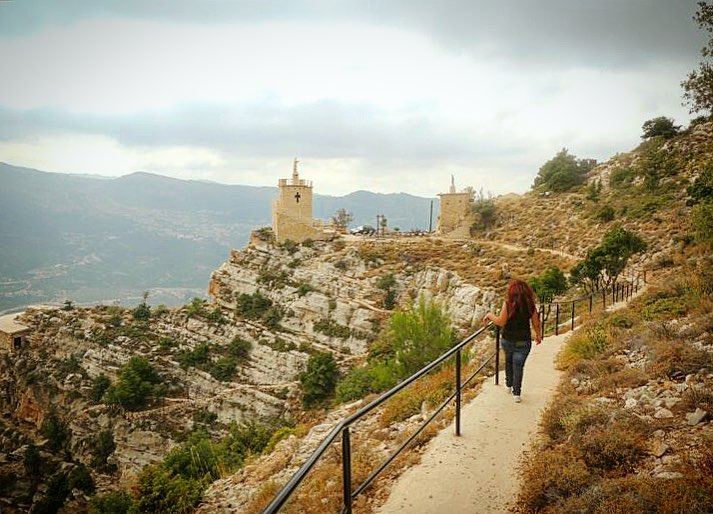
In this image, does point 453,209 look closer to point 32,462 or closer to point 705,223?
point 705,223

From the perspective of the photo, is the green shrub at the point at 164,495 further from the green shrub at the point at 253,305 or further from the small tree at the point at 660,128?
the small tree at the point at 660,128

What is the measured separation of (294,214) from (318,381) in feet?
68.2

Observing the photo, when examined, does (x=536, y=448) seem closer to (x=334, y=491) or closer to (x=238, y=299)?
(x=334, y=491)

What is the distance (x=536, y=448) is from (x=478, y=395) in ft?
7.65

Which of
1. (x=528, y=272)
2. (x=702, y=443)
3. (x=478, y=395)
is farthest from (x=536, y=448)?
(x=528, y=272)

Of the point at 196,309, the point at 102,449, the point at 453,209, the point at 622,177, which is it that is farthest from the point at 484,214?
the point at 102,449

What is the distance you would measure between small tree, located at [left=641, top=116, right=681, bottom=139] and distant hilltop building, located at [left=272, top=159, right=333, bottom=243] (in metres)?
36.3

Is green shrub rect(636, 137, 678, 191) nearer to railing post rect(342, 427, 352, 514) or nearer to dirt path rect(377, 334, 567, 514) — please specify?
dirt path rect(377, 334, 567, 514)

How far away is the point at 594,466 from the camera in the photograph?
440 centimetres

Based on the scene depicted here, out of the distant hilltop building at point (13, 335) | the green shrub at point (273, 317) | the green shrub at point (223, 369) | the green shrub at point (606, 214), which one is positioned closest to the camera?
the green shrub at point (223, 369)

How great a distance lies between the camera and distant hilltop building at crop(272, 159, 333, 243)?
4253cm

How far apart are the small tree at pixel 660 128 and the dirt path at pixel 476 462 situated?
48.0 m

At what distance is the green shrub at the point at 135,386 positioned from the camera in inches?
1115

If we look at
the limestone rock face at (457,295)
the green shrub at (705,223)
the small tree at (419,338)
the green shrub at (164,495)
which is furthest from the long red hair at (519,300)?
the limestone rock face at (457,295)
